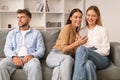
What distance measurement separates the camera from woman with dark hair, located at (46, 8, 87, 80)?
2354mm

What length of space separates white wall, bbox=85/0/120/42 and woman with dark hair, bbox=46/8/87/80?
216 centimetres

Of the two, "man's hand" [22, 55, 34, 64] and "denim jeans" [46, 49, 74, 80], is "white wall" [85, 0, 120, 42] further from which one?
"man's hand" [22, 55, 34, 64]

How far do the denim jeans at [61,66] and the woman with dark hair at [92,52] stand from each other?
8 cm

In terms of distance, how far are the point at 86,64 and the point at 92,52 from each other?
0.19 metres

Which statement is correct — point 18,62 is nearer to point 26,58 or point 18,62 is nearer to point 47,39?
point 26,58

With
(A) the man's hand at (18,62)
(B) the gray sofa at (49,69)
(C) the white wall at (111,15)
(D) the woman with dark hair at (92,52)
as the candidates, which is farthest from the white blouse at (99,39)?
(C) the white wall at (111,15)

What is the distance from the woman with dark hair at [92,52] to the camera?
227cm

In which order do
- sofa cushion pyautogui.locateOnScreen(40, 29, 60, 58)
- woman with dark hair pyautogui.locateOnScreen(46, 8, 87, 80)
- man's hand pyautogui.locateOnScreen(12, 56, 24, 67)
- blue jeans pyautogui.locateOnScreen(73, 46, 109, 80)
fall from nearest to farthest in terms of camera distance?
blue jeans pyautogui.locateOnScreen(73, 46, 109, 80), woman with dark hair pyautogui.locateOnScreen(46, 8, 87, 80), man's hand pyautogui.locateOnScreen(12, 56, 24, 67), sofa cushion pyautogui.locateOnScreen(40, 29, 60, 58)

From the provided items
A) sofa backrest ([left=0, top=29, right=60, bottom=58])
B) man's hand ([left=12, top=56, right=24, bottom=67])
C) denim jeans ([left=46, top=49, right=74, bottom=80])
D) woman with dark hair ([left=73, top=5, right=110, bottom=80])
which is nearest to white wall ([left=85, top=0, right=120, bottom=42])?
woman with dark hair ([left=73, top=5, right=110, bottom=80])

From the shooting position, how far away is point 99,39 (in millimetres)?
2643

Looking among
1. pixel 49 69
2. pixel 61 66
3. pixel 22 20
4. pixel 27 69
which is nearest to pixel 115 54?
pixel 61 66

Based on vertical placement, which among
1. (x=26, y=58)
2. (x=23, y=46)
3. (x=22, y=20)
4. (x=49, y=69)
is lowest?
(x=49, y=69)

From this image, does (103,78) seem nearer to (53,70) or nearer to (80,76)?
(80,76)

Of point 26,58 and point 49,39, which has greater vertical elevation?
point 49,39
